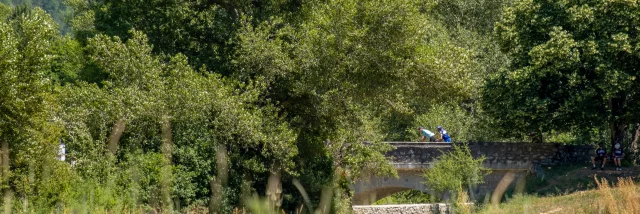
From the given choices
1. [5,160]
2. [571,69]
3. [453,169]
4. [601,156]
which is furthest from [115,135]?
[601,156]

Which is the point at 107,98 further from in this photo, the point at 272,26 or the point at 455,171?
the point at 455,171

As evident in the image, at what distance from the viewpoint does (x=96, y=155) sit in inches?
855

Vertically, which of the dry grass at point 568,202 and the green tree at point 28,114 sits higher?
the green tree at point 28,114

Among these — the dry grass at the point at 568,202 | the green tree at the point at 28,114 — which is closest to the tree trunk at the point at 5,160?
the green tree at the point at 28,114

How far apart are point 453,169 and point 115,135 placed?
11981 millimetres

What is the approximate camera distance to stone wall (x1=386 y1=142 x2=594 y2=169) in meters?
31.5

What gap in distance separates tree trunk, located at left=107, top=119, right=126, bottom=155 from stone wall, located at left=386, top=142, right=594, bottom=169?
36.8 ft

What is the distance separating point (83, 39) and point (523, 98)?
53.4 ft

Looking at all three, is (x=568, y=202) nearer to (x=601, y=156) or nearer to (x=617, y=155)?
(x=617, y=155)

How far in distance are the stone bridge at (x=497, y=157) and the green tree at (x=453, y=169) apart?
0.43 m

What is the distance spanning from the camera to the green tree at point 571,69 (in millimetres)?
28391

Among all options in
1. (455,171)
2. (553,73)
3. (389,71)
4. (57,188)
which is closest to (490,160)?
(455,171)

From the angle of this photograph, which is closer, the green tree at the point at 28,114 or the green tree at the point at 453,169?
the green tree at the point at 28,114

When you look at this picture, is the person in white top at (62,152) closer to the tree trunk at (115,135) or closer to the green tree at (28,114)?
the tree trunk at (115,135)
